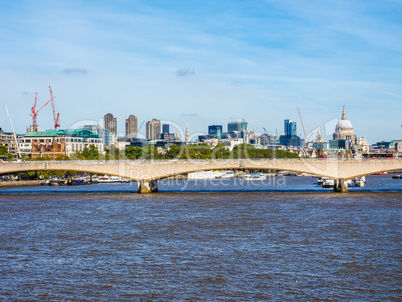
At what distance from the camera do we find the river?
2361 centimetres

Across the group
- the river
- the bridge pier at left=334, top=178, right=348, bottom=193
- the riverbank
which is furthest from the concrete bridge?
the riverbank

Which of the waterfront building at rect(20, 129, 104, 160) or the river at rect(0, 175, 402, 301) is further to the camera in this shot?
the waterfront building at rect(20, 129, 104, 160)

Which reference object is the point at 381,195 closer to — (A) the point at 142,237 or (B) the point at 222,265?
(A) the point at 142,237

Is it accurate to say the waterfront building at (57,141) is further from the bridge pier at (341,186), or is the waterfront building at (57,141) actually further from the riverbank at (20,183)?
the bridge pier at (341,186)

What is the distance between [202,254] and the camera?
30.1m

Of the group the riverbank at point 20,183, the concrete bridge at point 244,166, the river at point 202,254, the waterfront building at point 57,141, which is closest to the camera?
the river at point 202,254

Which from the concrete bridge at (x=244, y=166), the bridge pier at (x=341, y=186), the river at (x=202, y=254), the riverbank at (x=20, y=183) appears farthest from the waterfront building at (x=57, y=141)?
the river at (x=202, y=254)

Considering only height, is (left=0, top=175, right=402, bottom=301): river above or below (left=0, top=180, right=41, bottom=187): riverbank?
above

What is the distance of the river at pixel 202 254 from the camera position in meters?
23.6

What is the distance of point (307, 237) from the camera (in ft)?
115

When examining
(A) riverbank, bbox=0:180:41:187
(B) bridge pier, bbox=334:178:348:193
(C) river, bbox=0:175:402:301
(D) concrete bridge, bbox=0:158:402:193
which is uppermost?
(D) concrete bridge, bbox=0:158:402:193

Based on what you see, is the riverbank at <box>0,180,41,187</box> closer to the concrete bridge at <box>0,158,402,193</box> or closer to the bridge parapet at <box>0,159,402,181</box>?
the concrete bridge at <box>0,158,402,193</box>

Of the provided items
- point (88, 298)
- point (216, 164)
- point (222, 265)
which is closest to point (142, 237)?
point (222, 265)

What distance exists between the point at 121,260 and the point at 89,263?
1.48 meters
